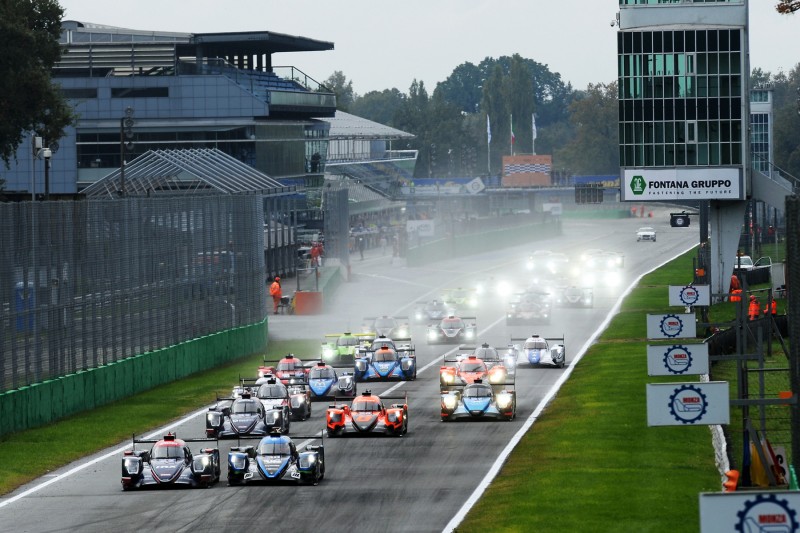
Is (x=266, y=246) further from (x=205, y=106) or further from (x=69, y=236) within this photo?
(x=69, y=236)

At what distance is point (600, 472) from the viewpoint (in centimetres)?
3909

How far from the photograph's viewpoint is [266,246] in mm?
100188

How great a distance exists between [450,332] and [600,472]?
37795mm

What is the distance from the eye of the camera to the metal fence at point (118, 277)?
49.7 meters

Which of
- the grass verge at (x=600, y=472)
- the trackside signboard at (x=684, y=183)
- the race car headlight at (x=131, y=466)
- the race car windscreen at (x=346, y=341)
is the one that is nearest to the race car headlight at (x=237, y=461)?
the race car headlight at (x=131, y=466)

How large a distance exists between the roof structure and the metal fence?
18.5ft

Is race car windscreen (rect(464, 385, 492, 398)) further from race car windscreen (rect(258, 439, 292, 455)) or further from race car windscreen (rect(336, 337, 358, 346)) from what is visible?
race car windscreen (rect(336, 337, 358, 346))

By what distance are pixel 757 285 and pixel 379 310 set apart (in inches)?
1093

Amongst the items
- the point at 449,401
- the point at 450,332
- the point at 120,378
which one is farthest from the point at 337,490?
the point at 450,332

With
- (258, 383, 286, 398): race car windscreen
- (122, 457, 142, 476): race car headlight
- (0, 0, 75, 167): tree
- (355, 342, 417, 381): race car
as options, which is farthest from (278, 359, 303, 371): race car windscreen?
(0, 0, 75, 167): tree

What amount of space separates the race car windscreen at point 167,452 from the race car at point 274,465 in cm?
125

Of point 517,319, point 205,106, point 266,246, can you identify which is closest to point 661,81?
point 517,319

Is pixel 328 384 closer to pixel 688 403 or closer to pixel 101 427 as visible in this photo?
pixel 101 427

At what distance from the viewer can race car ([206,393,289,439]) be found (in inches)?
1788
